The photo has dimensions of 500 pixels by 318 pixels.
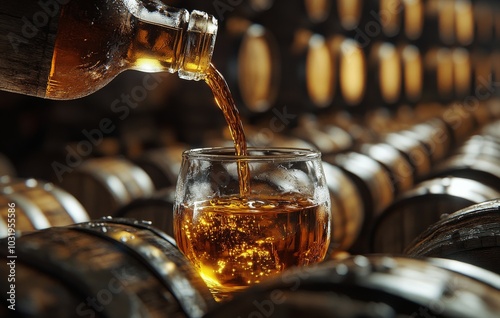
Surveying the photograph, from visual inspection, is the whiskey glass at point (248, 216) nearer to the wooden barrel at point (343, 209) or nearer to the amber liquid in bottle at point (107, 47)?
the amber liquid in bottle at point (107, 47)

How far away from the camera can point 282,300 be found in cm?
79

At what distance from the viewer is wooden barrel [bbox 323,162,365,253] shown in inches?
126

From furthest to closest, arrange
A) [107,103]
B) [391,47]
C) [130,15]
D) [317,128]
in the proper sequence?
[391,47] < [317,128] < [107,103] < [130,15]

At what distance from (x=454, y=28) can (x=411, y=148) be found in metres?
5.22

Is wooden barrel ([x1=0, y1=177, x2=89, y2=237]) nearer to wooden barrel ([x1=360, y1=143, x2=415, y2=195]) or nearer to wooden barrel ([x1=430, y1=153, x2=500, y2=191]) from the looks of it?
wooden barrel ([x1=430, y1=153, x2=500, y2=191])

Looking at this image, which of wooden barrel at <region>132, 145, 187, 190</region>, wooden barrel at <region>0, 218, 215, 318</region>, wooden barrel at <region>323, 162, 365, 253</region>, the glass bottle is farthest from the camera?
wooden barrel at <region>132, 145, 187, 190</region>

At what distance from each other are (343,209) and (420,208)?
86 cm

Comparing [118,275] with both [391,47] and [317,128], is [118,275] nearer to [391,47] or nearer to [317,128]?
[317,128]


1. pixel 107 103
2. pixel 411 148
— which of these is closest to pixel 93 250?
pixel 107 103

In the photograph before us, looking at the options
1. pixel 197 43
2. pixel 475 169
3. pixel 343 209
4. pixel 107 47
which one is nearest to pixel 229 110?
pixel 197 43

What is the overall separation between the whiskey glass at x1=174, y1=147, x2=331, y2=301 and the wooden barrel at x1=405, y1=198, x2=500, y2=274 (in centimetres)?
22

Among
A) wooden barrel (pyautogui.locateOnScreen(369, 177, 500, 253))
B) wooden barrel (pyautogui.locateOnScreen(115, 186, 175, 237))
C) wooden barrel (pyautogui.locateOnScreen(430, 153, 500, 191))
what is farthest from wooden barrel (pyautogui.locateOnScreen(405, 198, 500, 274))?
wooden barrel (pyautogui.locateOnScreen(430, 153, 500, 191))

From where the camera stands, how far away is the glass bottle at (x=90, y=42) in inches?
49.1

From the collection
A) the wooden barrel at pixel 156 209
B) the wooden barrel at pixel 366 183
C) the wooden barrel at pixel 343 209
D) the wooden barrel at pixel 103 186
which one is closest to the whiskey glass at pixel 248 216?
the wooden barrel at pixel 156 209
